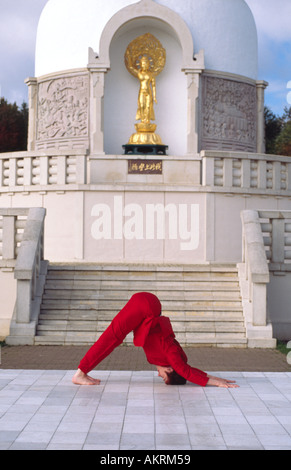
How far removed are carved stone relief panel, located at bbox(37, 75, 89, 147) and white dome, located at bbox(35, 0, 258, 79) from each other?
1.90 feet

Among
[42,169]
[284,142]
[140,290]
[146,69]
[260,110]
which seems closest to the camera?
[140,290]

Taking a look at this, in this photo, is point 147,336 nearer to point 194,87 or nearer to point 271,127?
point 194,87

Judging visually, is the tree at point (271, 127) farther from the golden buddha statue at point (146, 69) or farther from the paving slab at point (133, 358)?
the paving slab at point (133, 358)

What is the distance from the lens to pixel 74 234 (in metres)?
17.5

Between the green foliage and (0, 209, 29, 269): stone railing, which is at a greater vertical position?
the green foliage

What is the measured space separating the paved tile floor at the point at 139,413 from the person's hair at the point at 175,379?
11 centimetres

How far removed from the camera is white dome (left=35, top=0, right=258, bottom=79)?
74.0 ft

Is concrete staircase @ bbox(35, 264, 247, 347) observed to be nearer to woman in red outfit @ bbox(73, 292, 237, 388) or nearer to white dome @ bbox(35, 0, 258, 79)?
woman in red outfit @ bbox(73, 292, 237, 388)

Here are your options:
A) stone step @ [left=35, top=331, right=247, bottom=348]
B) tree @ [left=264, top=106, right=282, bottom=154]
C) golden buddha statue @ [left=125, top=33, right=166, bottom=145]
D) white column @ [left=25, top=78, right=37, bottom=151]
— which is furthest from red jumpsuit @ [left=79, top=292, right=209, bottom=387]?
tree @ [left=264, top=106, right=282, bottom=154]

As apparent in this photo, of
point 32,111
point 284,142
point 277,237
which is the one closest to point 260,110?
point 32,111

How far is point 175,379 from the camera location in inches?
307

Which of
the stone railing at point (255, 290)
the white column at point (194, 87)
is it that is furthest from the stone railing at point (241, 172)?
the stone railing at point (255, 290)

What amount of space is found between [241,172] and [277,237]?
4826 mm

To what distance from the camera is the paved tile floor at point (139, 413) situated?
5.52 metres
